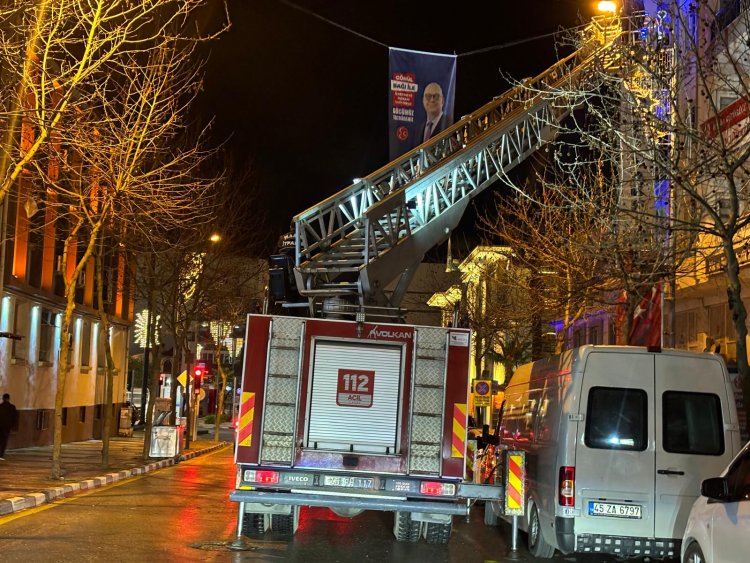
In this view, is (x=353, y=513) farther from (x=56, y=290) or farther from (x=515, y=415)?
(x=56, y=290)

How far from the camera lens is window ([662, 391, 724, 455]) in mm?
9852

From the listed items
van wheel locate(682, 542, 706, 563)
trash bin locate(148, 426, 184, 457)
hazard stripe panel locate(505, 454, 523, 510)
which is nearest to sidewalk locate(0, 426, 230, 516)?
trash bin locate(148, 426, 184, 457)

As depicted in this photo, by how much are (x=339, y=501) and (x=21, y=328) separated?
63.9 feet

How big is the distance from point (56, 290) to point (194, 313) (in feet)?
15.4

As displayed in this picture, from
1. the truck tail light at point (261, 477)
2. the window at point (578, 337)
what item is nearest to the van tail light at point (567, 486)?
the truck tail light at point (261, 477)

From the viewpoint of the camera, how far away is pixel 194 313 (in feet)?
104

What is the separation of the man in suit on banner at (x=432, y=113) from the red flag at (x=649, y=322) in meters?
5.95

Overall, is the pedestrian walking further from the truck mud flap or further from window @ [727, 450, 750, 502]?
window @ [727, 450, 750, 502]

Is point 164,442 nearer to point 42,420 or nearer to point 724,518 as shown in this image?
point 42,420

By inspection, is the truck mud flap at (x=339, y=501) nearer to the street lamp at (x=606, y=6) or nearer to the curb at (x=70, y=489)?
the curb at (x=70, y=489)

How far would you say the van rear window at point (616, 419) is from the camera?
32.1 ft

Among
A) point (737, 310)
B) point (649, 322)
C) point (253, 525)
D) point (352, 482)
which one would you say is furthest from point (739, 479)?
point (649, 322)

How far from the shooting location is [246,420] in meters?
10.5

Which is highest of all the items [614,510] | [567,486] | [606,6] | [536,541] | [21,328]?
[606,6]
